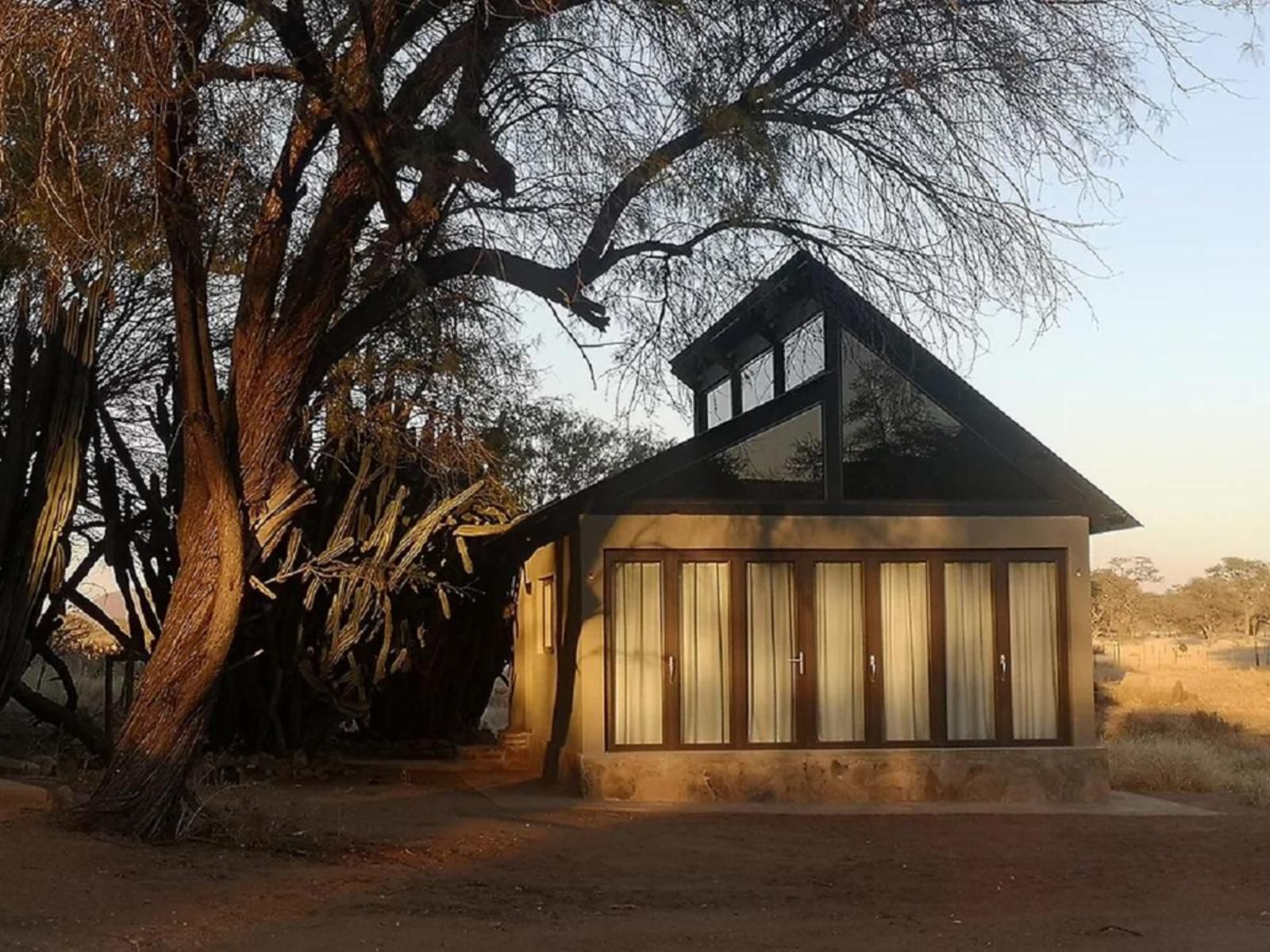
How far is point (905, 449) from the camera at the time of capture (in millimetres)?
15211

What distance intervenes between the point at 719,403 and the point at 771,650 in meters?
4.63

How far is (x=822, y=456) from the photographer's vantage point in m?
15.1

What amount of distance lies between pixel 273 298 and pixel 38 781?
4.50 metres

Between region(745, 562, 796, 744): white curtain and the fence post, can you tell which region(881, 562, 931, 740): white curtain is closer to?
region(745, 562, 796, 744): white curtain

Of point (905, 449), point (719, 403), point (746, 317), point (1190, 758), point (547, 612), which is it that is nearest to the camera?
point (746, 317)

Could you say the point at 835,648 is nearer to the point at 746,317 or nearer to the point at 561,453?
the point at 746,317

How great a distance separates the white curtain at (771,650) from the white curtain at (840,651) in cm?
28

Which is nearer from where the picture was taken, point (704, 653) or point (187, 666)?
point (187, 666)

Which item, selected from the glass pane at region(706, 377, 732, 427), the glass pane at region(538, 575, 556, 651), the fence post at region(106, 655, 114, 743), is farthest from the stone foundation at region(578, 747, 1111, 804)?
the fence post at region(106, 655, 114, 743)

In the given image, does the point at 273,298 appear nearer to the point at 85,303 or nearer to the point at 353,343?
the point at 353,343

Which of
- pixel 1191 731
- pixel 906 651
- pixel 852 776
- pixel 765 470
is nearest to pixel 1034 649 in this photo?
pixel 906 651

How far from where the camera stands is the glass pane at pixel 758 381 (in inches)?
626

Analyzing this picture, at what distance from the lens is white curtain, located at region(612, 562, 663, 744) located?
579 inches

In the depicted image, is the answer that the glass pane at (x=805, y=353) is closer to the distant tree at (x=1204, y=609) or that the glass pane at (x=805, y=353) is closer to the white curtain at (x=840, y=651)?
the white curtain at (x=840, y=651)
